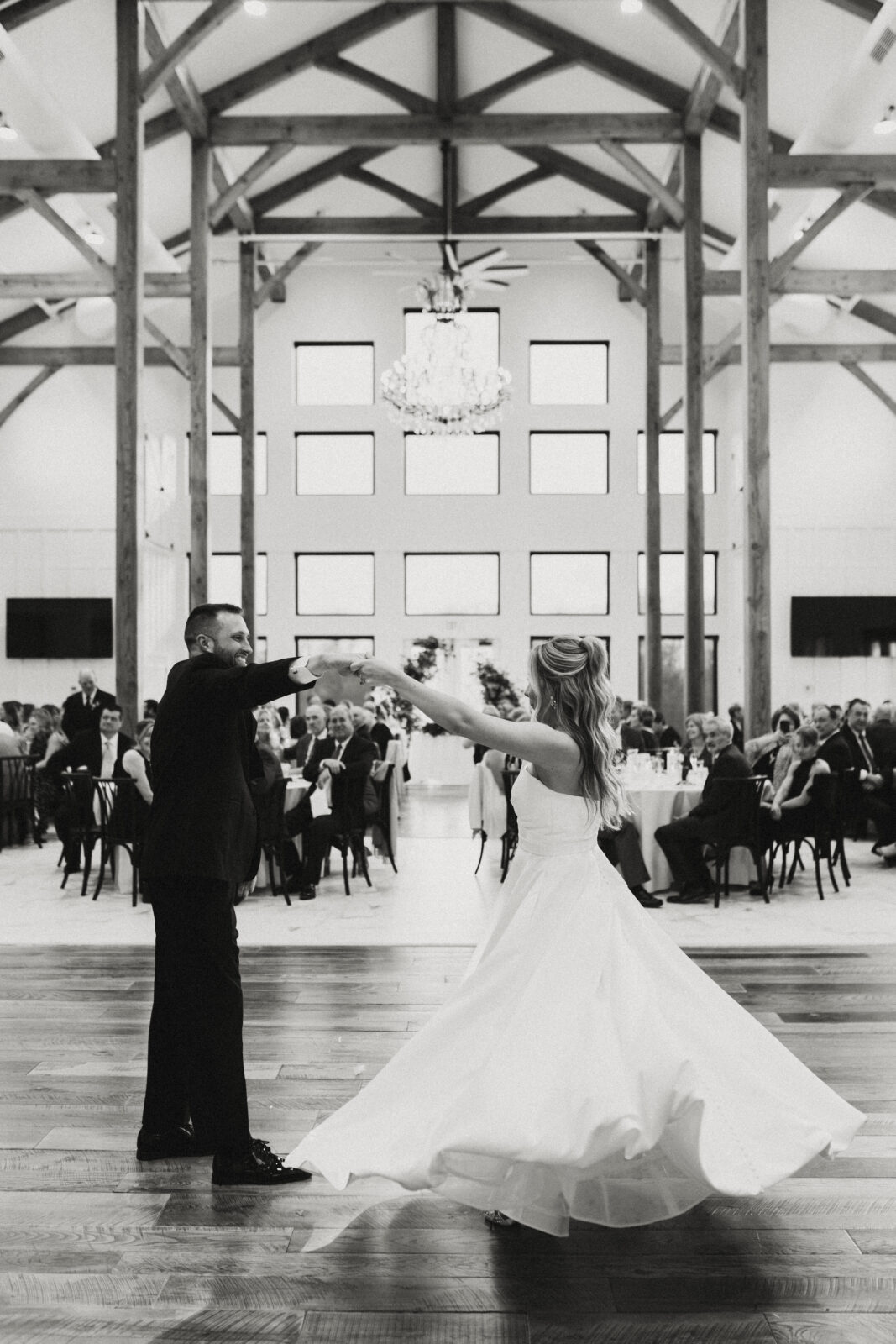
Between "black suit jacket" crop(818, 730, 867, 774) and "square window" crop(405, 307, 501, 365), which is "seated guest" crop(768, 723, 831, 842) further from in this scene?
"square window" crop(405, 307, 501, 365)

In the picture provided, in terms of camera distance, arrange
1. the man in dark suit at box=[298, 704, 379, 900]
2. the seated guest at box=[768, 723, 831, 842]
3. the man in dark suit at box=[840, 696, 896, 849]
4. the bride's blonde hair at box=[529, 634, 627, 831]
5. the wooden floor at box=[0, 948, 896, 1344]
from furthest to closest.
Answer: the man in dark suit at box=[840, 696, 896, 849]
the man in dark suit at box=[298, 704, 379, 900]
the seated guest at box=[768, 723, 831, 842]
the bride's blonde hair at box=[529, 634, 627, 831]
the wooden floor at box=[0, 948, 896, 1344]

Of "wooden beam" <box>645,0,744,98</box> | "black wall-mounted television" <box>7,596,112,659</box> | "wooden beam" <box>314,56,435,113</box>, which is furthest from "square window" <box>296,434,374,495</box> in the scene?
"wooden beam" <box>645,0,744,98</box>

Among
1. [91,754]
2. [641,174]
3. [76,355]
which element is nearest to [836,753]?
[91,754]

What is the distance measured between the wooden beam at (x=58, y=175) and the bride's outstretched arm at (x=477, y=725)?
7.79 meters

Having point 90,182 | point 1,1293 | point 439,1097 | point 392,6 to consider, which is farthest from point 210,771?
point 392,6

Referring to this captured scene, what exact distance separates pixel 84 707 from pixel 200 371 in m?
3.87

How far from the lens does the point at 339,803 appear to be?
754 cm

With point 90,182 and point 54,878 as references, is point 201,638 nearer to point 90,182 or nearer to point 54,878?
point 54,878

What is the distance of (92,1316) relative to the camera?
7.50ft

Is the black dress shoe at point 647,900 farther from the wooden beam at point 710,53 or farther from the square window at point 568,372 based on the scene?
the square window at point 568,372

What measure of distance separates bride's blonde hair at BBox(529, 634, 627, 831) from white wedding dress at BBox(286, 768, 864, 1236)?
0.24 feet

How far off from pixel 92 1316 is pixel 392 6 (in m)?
11.9

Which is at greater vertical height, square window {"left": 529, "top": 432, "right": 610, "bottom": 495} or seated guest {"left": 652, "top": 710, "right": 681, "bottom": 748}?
square window {"left": 529, "top": 432, "right": 610, "bottom": 495}

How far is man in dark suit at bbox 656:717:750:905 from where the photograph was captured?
6.79m
